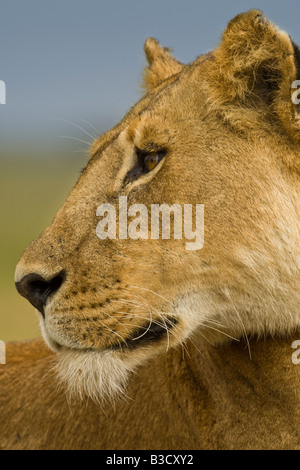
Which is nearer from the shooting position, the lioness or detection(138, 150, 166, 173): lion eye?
the lioness

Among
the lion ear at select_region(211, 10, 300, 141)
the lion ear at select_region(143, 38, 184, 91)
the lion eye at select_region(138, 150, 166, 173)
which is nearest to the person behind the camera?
the lion ear at select_region(211, 10, 300, 141)

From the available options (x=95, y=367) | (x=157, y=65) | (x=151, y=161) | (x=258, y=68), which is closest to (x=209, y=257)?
(x=151, y=161)

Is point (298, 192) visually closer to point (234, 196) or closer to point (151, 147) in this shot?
point (234, 196)

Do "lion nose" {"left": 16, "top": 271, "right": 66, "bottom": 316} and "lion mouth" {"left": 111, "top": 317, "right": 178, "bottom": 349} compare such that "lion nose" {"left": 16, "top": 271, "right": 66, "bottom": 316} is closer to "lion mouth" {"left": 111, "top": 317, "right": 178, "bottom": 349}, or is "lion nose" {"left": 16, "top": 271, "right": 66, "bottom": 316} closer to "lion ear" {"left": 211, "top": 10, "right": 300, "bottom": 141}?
"lion mouth" {"left": 111, "top": 317, "right": 178, "bottom": 349}

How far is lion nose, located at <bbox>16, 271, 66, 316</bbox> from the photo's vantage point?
3.73m

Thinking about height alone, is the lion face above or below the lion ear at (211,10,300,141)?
below

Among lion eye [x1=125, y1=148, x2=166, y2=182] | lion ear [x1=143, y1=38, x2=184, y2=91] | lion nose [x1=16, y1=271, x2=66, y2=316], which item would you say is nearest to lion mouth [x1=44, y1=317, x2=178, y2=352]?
lion nose [x1=16, y1=271, x2=66, y2=316]

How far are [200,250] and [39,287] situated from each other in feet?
2.51

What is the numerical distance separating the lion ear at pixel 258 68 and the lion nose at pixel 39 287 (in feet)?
3.89

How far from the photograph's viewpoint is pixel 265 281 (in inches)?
145
